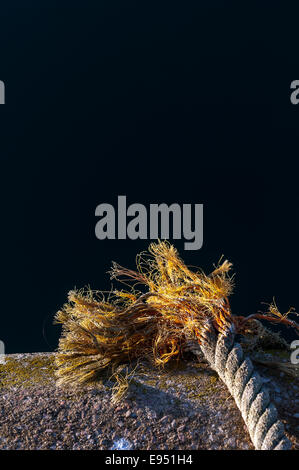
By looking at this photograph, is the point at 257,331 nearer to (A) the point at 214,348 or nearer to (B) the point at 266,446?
(A) the point at 214,348

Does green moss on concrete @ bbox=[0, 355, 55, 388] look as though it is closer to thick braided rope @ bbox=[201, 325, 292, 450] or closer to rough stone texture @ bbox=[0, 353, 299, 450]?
rough stone texture @ bbox=[0, 353, 299, 450]

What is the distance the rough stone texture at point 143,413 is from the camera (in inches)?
101

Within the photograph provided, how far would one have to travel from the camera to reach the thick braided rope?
2469mm

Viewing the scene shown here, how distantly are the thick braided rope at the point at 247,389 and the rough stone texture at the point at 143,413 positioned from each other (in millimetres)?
76

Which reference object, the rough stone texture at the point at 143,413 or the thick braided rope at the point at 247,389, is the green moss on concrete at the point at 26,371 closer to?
the rough stone texture at the point at 143,413

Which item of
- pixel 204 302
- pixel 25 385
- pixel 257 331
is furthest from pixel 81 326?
pixel 257 331

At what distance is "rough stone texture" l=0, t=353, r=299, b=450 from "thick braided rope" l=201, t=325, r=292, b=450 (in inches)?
3.0

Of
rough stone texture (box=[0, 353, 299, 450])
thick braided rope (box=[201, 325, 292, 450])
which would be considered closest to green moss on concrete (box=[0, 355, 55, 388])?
rough stone texture (box=[0, 353, 299, 450])

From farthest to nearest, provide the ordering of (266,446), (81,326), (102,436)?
1. (81,326)
2. (102,436)
3. (266,446)

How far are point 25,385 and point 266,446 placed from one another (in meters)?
1.25

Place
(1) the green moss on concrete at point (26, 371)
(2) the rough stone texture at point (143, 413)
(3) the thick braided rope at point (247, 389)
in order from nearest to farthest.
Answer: (3) the thick braided rope at point (247, 389) → (2) the rough stone texture at point (143, 413) → (1) the green moss on concrete at point (26, 371)

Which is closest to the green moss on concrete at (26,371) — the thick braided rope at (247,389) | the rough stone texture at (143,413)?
the rough stone texture at (143,413)

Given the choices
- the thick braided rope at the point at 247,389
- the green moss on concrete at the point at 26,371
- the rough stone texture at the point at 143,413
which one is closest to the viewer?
the thick braided rope at the point at 247,389

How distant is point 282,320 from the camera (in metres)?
2.96
